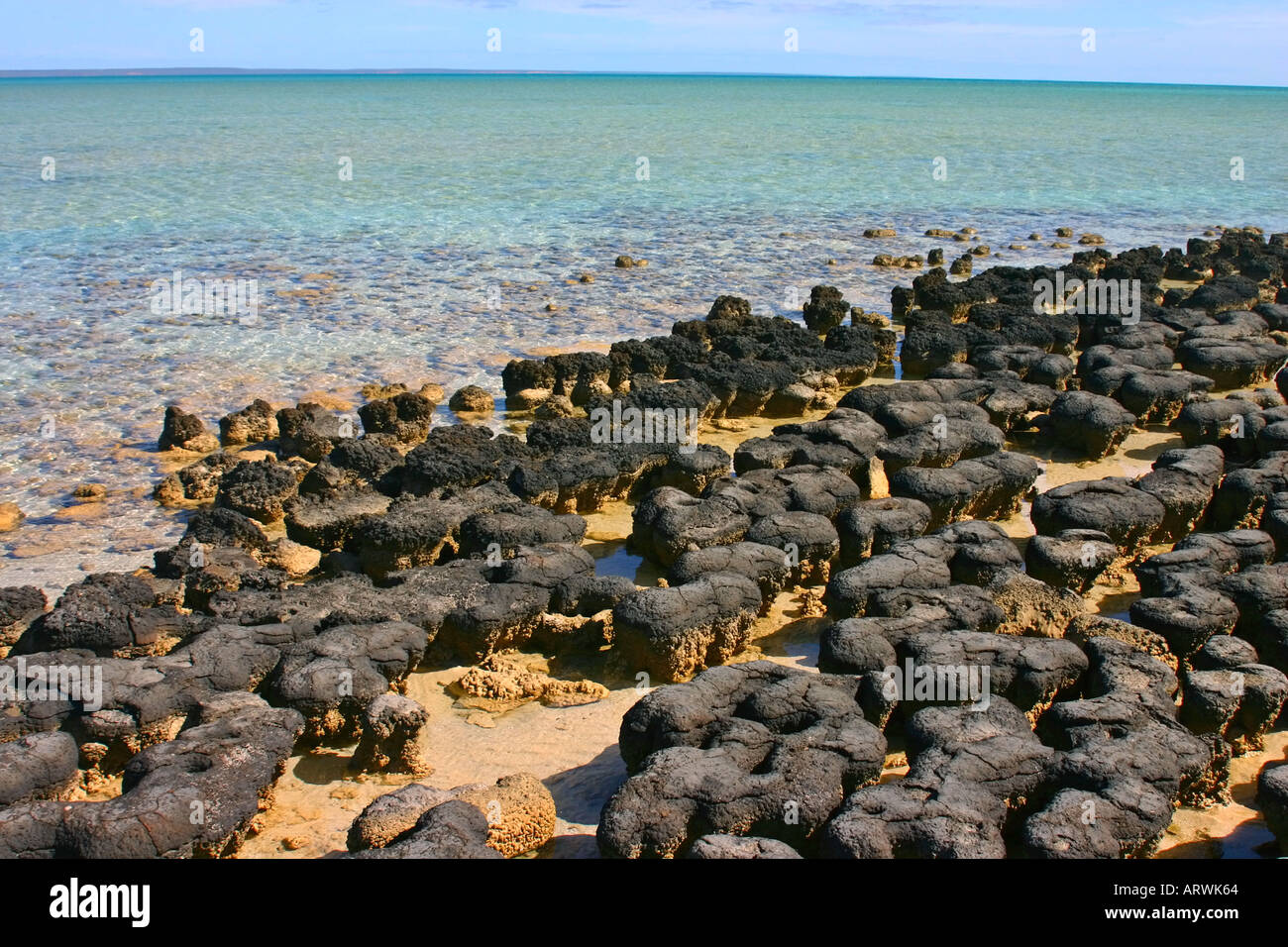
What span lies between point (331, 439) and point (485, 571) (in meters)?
4.91

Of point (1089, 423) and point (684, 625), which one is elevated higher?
point (1089, 423)

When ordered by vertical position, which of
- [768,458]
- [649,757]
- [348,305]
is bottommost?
[649,757]

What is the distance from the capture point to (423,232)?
98.7ft

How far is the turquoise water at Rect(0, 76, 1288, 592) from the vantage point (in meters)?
17.3

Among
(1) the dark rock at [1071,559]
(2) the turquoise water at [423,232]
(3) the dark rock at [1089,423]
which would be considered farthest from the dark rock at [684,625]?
(3) the dark rock at [1089,423]

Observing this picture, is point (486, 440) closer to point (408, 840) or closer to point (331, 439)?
point (331, 439)

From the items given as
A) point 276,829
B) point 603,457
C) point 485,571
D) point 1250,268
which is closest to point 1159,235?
point 1250,268

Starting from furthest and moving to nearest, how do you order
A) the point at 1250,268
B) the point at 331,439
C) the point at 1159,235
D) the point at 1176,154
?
the point at 1176,154
the point at 1159,235
the point at 1250,268
the point at 331,439

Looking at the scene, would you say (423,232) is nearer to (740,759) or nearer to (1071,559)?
(1071,559)

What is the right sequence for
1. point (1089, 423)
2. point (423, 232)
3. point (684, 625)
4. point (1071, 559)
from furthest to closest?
1. point (423, 232)
2. point (1089, 423)
3. point (1071, 559)
4. point (684, 625)

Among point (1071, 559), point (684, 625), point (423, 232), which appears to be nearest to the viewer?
point (684, 625)

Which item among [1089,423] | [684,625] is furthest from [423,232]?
[684,625]

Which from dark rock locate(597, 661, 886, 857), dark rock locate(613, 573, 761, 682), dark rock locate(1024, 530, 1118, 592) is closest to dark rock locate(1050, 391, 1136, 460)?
dark rock locate(1024, 530, 1118, 592)
